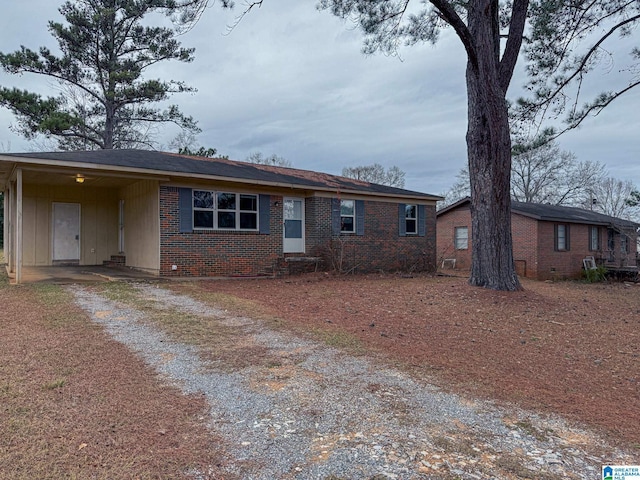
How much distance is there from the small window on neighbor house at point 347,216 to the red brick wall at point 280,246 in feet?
0.95

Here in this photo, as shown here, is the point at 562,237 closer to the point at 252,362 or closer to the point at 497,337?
the point at 497,337

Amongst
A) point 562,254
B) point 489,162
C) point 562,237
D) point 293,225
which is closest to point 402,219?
point 293,225

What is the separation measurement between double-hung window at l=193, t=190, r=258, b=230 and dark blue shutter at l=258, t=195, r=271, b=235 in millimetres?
146

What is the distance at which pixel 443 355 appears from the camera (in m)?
4.82

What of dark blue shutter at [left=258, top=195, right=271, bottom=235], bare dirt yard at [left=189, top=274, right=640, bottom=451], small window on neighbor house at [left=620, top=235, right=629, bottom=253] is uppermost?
dark blue shutter at [left=258, top=195, right=271, bottom=235]

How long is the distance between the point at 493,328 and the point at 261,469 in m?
4.96

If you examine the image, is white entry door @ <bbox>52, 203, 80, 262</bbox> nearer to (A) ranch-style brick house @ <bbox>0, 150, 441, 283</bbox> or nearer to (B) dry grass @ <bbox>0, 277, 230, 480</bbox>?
(A) ranch-style brick house @ <bbox>0, 150, 441, 283</bbox>

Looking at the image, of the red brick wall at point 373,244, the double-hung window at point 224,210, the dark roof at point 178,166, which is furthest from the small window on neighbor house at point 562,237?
the double-hung window at point 224,210

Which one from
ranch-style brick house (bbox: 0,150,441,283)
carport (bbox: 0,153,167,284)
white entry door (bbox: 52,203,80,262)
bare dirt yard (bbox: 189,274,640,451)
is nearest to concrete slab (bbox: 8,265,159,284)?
carport (bbox: 0,153,167,284)

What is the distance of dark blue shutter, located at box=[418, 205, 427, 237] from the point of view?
16.3 meters

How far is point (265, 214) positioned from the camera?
12609 millimetres

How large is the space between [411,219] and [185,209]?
851 centimetres

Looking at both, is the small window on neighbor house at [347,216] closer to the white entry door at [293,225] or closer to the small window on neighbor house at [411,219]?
the white entry door at [293,225]

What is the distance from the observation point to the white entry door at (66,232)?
43.1 feet
